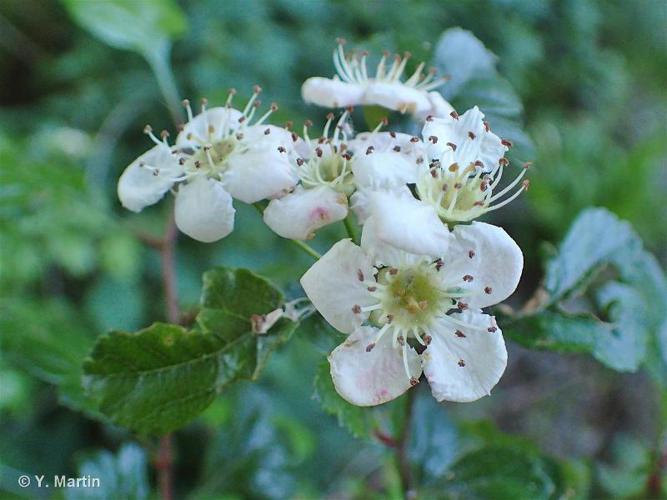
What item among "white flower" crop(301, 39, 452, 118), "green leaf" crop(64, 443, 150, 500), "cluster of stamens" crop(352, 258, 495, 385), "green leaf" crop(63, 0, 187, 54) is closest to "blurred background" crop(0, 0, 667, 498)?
"green leaf" crop(64, 443, 150, 500)

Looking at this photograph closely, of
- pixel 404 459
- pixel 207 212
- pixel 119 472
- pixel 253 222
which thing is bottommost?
pixel 253 222

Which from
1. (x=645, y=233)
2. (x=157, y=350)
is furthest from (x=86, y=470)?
(x=645, y=233)

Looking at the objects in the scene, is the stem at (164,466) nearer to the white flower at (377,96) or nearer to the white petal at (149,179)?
the white petal at (149,179)

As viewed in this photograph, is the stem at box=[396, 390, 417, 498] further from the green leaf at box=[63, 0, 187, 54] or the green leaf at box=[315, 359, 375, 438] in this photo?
the green leaf at box=[63, 0, 187, 54]

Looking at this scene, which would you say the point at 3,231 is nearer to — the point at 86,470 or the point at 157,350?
the point at 86,470

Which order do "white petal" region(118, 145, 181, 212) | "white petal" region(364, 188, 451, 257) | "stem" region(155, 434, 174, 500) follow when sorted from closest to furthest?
1. "white petal" region(364, 188, 451, 257)
2. "white petal" region(118, 145, 181, 212)
3. "stem" region(155, 434, 174, 500)

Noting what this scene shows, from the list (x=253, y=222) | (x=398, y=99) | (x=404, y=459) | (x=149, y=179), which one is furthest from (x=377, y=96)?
(x=253, y=222)

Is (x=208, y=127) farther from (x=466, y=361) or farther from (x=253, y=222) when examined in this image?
(x=253, y=222)
